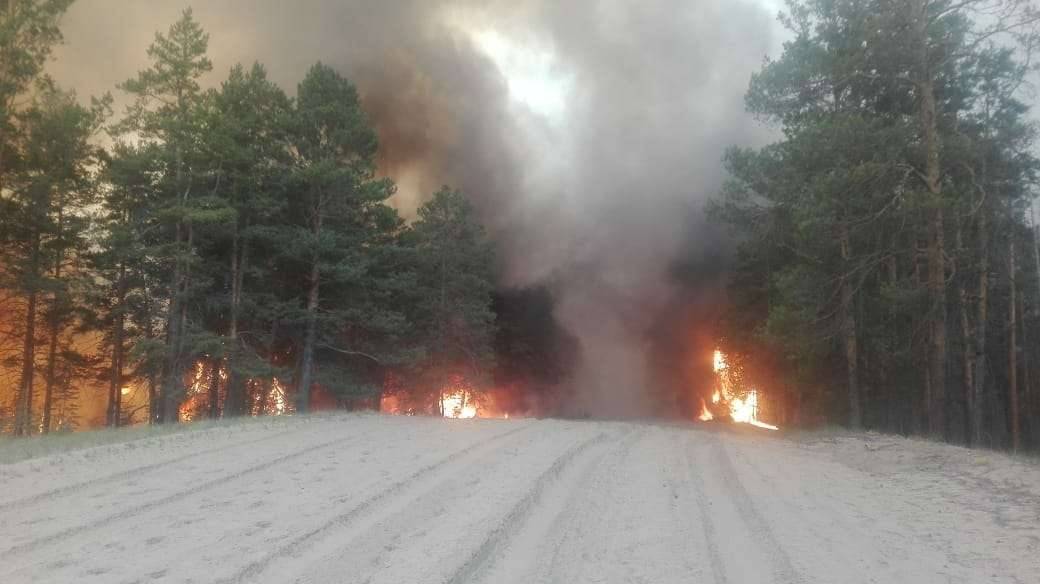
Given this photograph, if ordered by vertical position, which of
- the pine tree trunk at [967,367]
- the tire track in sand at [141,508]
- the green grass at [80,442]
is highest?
the pine tree trunk at [967,367]

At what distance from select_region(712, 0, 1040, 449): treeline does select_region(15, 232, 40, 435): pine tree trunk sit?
2361 centimetres

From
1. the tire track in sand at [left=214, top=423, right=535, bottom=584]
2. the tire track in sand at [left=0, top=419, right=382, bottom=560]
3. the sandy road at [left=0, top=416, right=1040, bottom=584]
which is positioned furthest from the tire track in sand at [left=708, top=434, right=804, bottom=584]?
the tire track in sand at [left=0, top=419, right=382, bottom=560]

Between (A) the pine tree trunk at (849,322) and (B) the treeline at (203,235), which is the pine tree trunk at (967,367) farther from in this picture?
(B) the treeline at (203,235)

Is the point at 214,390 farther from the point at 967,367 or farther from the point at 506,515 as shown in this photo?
the point at 967,367

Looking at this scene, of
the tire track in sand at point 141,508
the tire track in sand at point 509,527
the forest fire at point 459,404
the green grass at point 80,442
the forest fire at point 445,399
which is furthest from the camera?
the forest fire at point 459,404

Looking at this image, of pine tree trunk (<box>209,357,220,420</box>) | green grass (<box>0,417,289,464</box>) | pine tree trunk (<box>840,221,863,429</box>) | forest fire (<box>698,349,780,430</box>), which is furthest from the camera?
forest fire (<box>698,349,780,430</box>)

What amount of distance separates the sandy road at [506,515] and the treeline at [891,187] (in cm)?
690

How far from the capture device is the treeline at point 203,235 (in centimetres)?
2466

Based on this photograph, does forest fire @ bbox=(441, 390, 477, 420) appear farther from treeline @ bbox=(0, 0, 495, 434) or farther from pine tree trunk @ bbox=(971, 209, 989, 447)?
pine tree trunk @ bbox=(971, 209, 989, 447)

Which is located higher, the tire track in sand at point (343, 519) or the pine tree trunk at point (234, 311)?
the pine tree trunk at point (234, 311)

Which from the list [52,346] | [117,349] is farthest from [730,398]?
[52,346]

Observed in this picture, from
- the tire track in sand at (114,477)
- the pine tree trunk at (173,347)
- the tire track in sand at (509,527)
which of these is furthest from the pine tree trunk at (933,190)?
the pine tree trunk at (173,347)

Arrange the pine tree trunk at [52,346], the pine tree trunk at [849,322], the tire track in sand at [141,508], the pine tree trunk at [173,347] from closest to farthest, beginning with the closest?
the tire track in sand at [141,508] → the pine tree trunk at [849,322] → the pine tree trunk at [173,347] → the pine tree trunk at [52,346]

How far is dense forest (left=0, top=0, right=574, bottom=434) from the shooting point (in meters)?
24.7
